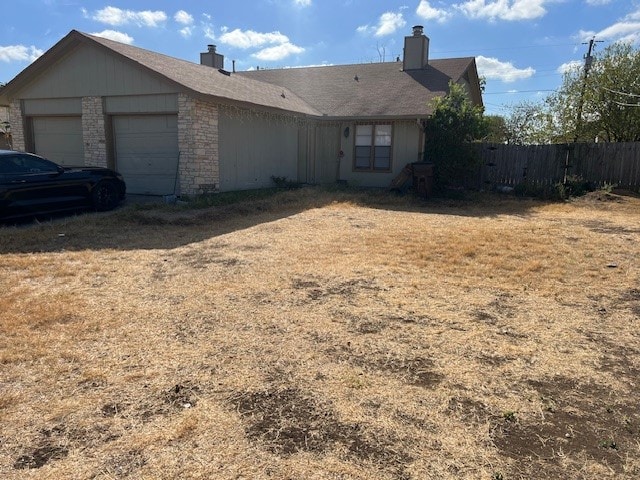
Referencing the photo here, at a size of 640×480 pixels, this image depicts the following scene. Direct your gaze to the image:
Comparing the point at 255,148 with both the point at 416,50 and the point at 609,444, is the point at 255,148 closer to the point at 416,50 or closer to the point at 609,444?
the point at 416,50

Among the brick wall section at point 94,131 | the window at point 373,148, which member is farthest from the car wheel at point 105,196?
the window at point 373,148

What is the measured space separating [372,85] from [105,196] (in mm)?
11772

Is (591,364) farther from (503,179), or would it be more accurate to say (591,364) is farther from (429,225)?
(503,179)

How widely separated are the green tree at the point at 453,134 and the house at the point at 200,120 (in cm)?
71

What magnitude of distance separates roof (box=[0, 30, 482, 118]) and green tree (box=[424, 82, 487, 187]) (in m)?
0.74

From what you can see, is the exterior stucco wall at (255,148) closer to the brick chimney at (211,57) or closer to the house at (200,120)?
the house at (200,120)

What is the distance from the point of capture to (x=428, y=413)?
9.40ft

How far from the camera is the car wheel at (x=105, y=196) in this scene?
10523mm

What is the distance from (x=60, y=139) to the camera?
14.6 metres

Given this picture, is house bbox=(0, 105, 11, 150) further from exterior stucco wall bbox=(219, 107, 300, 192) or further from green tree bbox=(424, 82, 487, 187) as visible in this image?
green tree bbox=(424, 82, 487, 187)

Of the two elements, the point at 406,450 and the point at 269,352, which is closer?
the point at 406,450

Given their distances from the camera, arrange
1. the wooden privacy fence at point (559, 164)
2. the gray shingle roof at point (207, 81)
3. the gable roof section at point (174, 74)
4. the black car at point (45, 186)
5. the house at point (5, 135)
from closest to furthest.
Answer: the black car at point (45, 186) < the gable roof section at point (174, 74) < the gray shingle roof at point (207, 81) < the wooden privacy fence at point (559, 164) < the house at point (5, 135)

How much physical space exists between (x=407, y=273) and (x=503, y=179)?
1165cm

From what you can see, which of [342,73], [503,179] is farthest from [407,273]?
[342,73]
